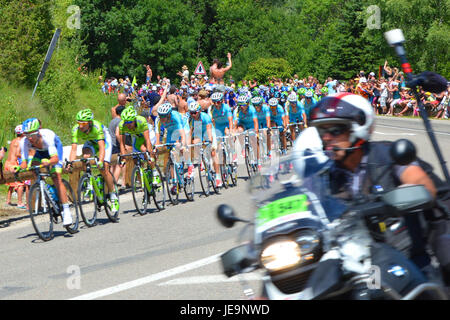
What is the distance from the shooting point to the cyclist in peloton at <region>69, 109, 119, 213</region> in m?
13.1

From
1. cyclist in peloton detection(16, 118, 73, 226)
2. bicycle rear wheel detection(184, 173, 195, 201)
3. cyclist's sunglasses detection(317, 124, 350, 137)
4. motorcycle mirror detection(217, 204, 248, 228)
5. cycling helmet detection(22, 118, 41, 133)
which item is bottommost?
motorcycle mirror detection(217, 204, 248, 228)

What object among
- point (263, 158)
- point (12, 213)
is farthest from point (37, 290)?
point (263, 158)

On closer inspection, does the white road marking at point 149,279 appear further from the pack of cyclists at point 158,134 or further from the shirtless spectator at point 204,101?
the shirtless spectator at point 204,101

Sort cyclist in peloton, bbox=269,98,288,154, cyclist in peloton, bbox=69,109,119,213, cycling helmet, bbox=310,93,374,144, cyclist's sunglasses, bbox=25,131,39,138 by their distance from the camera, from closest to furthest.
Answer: cycling helmet, bbox=310,93,374,144 → cyclist's sunglasses, bbox=25,131,39,138 → cyclist in peloton, bbox=69,109,119,213 → cyclist in peloton, bbox=269,98,288,154

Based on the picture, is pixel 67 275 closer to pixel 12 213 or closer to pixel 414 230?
pixel 414 230

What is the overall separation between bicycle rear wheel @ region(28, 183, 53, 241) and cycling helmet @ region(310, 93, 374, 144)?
8.25 metres

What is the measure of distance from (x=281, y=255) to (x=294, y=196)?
0.41 meters

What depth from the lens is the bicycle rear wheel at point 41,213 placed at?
11953mm

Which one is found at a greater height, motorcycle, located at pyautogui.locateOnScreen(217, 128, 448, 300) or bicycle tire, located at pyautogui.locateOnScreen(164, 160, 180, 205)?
bicycle tire, located at pyautogui.locateOnScreen(164, 160, 180, 205)

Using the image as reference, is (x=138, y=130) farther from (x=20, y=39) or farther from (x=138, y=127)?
(x=20, y=39)

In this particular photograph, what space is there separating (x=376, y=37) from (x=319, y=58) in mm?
13553

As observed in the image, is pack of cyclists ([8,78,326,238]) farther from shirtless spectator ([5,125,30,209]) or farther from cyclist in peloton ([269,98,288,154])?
shirtless spectator ([5,125,30,209])

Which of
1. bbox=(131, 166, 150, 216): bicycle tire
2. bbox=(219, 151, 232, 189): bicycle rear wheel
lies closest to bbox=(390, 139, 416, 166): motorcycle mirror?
bbox=(131, 166, 150, 216): bicycle tire

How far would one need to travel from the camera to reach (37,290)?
821 centimetres
